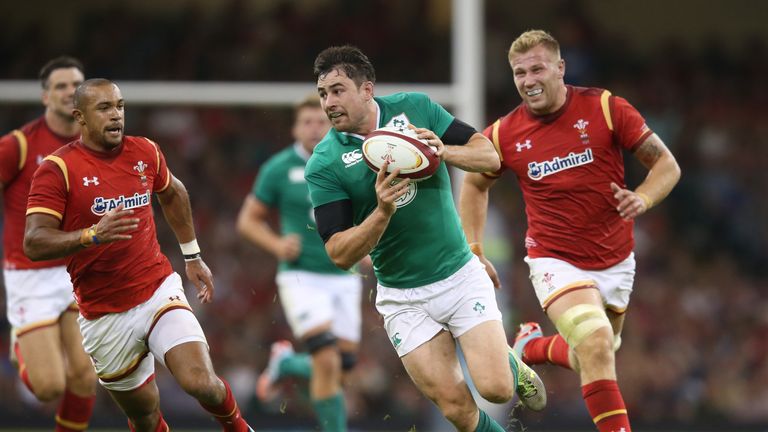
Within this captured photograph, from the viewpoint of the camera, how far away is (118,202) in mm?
6227

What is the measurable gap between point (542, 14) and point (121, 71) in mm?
5326

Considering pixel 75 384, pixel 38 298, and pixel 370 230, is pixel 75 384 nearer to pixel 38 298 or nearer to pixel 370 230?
pixel 38 298

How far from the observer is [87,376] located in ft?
25.3

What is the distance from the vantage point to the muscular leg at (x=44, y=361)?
7.56 meters

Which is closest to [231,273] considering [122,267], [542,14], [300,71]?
[300,71]

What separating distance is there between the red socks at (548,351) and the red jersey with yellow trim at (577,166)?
2.09ft

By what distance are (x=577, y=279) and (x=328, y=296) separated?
3024mm

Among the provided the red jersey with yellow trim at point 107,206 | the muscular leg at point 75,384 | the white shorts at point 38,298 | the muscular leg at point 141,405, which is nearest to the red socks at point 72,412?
the muscular leg at point 75,384

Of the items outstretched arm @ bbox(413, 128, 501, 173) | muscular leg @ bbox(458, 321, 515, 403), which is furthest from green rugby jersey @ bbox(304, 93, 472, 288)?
muscular leg @ bbox(458, 321, 515, 403)

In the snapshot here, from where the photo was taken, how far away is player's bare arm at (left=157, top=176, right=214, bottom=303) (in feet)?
21.9

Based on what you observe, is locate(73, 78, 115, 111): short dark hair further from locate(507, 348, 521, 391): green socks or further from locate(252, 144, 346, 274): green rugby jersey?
locate(252, 144, 346, 274): green rugby jersey

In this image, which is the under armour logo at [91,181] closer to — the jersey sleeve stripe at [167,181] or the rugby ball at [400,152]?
the jersey sleeve stripe at [167,181]

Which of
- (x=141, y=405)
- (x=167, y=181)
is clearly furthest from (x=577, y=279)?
(x=141, y=405)

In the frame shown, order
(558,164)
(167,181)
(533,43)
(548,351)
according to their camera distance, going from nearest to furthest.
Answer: (167,181) < (533,43) < (558,164) < (548,351)
